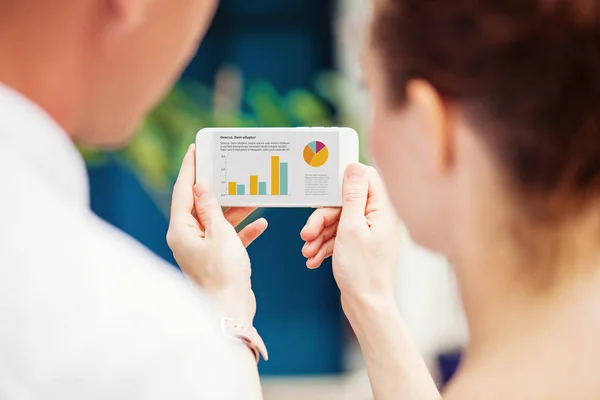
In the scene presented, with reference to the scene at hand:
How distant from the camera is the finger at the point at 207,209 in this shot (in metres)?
0.75

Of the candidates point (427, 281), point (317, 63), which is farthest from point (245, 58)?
point (427, 281)

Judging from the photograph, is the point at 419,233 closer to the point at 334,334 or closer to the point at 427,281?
the point at 427,281

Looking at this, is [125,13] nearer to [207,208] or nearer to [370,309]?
[207,208]

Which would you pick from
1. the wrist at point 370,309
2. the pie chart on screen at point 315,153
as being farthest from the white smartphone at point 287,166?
the wrist at point 370,309

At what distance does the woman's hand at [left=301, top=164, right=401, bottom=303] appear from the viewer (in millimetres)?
745

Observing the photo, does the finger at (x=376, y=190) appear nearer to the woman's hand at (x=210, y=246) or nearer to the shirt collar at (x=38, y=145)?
the woman's hand at (x=210, y=246)

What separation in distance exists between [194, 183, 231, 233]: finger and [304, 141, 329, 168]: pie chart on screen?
Result: 0.37 ft

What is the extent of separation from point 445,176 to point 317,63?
2.29ft

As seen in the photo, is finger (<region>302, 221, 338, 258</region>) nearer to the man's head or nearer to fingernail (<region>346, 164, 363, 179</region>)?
fingernail (<region>346, 164, 363, 179</region>)

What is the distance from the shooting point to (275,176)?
2.51 ft

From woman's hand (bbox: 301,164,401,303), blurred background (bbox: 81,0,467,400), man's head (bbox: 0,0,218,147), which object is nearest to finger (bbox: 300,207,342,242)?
woman's hand (bbox: 301,164,401,303)

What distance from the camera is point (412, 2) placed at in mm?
627

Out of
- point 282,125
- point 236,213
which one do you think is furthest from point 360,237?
point 282,125

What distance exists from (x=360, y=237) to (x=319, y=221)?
0.05 m
